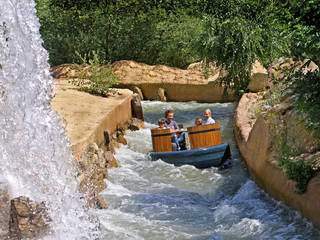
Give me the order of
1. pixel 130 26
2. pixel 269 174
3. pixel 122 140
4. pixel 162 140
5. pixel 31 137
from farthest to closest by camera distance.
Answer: pixel 130 26 < pixel 122 140 < pixel 162 140 < pixel 269 174 < pixel 31 137

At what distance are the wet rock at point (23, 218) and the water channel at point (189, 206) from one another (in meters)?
→ 1.16

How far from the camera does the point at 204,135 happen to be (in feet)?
33.8

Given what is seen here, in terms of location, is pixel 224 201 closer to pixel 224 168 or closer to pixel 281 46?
pixel 224 168

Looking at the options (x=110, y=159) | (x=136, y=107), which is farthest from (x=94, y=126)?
(x=136, y=107)

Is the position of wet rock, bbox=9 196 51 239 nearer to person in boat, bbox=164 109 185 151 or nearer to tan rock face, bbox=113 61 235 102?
person in boat, bbox=164 109 185 151

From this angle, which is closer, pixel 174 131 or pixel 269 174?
pixel 269 174

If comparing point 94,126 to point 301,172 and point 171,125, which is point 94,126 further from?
point 301,172

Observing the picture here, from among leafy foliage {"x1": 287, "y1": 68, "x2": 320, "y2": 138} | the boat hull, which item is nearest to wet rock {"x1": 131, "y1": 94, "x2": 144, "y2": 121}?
the boat hull

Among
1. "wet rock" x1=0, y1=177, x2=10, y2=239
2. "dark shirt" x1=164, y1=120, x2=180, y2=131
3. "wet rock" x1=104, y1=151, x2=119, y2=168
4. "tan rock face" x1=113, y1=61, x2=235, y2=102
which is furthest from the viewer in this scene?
"tan rock face" x1=113, y1=61, x2=235, y2=102

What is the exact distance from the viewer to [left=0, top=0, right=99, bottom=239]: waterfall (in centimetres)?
648

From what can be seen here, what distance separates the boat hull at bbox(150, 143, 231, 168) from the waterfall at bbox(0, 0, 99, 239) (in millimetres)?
2583

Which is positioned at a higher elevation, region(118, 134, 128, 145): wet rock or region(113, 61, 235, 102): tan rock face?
region(113, 61, 235, 102): tan rock face

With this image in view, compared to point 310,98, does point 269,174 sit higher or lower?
lower

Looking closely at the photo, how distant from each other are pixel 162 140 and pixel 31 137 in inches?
147
